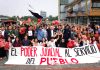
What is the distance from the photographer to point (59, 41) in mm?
21406

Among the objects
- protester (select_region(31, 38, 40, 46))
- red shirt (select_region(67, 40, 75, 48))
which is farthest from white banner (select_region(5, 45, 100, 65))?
protester (select_region(31, 38, 40, 46))

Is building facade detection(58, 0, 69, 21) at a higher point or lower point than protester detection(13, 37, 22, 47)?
higher

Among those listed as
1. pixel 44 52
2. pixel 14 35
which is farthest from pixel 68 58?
pixel 14 35

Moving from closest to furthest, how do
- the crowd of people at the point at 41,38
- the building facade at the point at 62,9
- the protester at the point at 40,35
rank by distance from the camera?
the crowd of people at the point at 41,38 < the protester at the point at 40,35 < the building facade at the point at 62,9

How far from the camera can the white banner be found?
18.8m

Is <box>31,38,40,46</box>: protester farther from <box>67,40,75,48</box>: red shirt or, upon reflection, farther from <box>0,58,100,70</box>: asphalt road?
<box>0,58,100,70</box>: asphalt road

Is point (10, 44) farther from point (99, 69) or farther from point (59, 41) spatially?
point (99, 69)

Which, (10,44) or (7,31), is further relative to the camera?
(7,31)

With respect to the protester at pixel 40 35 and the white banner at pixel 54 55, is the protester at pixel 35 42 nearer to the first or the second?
the protester at pixel 40 35

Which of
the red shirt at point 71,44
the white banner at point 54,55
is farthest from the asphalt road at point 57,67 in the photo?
the red shirt at point 71,44

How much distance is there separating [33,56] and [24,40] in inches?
62.2

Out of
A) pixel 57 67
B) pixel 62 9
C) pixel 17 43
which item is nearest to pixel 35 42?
pixel 17 43

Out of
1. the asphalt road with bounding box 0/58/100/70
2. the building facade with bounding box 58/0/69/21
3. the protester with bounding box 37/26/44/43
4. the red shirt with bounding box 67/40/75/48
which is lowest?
the asphalt road with bounding box 0/58/100/70

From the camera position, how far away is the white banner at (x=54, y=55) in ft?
61.7
